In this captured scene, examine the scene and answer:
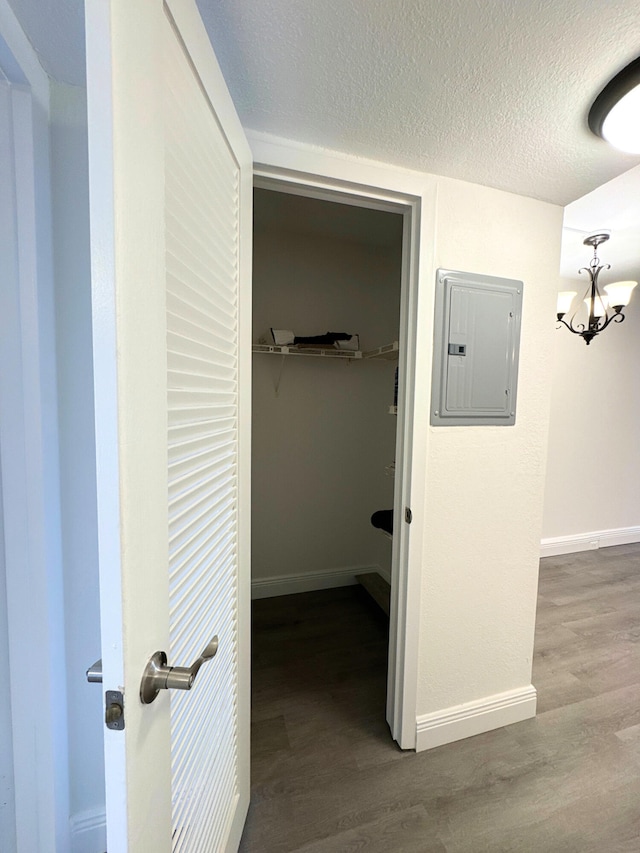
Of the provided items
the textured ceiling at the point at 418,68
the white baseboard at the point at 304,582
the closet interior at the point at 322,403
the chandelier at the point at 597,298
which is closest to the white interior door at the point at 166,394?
the textured ceiling at the point at 418,68

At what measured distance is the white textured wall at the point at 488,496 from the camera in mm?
1392

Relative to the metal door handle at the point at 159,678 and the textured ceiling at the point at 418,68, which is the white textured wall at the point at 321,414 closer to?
the textured ceiling at the point at 418,68

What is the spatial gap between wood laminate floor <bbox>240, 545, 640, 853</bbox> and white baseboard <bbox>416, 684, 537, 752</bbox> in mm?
36

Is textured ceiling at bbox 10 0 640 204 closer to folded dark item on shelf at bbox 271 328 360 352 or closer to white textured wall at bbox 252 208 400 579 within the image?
folded dark item on shelf at bbox 271 328 360 352

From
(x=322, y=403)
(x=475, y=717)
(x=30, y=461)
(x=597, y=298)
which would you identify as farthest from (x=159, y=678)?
(x=597, y=298)

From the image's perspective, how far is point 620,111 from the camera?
3.18 ft

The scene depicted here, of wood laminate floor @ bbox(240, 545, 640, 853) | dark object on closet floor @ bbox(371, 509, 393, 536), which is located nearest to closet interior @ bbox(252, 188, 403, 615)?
dark object on closet floor @ bbox(371, 509, 393, 536)

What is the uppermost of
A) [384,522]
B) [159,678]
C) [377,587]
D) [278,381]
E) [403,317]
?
[403,317]

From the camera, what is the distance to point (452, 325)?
1.37 metres

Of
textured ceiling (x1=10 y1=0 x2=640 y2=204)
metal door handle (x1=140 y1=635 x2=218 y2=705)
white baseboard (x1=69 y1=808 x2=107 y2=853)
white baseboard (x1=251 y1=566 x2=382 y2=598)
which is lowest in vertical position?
white baseboard (x1=251 y1=566 x2=382 y2=598)

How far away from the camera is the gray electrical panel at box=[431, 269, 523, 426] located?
1357 millimetres

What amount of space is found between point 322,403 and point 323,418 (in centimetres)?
11

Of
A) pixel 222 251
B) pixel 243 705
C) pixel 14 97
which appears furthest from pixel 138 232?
pixel 243 705

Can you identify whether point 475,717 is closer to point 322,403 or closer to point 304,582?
point 304,582
